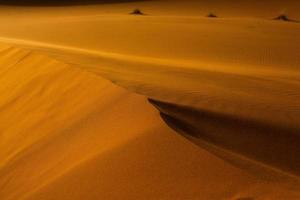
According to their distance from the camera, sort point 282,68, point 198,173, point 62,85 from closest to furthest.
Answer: point 198,173
point 62,85
point 282,68

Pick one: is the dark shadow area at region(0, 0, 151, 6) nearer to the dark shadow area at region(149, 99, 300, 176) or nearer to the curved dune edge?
the curved dune edge

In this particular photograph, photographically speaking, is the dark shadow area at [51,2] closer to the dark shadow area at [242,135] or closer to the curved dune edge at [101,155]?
the curved dune edge at [101,155]

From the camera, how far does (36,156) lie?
2434mm

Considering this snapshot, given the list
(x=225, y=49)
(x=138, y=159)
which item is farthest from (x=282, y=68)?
(x=138, y=159)

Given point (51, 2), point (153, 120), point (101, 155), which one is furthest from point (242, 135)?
point (51, 2)

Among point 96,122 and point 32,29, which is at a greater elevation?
point 32,29

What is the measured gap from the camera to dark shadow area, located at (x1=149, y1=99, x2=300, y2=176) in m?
1.93

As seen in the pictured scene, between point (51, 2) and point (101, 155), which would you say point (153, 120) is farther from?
point (51, 2)

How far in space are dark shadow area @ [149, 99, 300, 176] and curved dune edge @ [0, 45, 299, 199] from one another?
0.31 ft

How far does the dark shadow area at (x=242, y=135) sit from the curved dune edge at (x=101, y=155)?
0.31ft

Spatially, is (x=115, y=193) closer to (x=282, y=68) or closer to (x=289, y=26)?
(x=282, y=68)

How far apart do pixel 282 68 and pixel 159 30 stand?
227 centimetres

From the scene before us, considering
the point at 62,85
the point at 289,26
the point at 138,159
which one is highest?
the point at 289,26

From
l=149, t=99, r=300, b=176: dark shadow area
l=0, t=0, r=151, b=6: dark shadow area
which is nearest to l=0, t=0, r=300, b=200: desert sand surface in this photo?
l=149, t=99, r=300, b=176: dark shadow area
